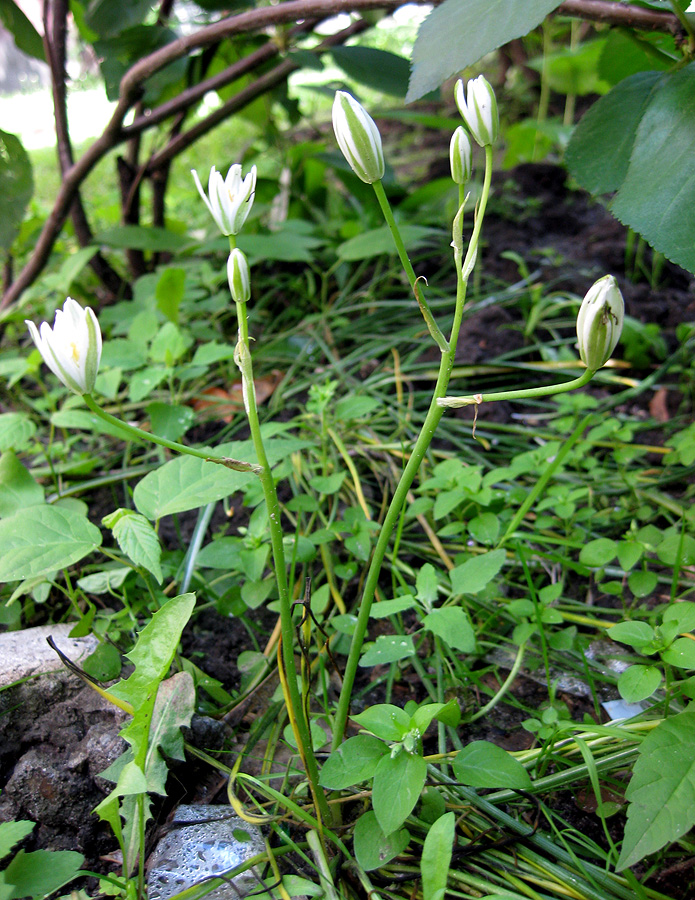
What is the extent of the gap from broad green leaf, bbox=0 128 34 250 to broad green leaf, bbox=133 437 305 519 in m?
1.29

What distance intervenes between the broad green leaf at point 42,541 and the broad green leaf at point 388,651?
0.39m

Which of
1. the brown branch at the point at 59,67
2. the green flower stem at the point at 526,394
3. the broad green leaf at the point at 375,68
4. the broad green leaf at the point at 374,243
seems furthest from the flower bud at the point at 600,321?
the brown branch at the point at 59,67

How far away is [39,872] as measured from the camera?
73 centimetres

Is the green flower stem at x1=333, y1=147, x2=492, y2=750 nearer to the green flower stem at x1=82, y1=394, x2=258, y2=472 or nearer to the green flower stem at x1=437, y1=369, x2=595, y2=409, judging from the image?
the green flower stem at x1=437, y1=369, x2=595, y2=409

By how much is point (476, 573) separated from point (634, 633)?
21 cm

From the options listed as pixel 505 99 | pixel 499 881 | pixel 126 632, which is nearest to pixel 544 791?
pixel 499 881

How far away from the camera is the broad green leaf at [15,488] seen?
1138 millimetres

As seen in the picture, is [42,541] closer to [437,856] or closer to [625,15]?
[437,856]

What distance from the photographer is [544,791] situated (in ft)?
2.76

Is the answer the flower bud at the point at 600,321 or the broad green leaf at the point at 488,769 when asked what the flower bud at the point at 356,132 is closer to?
the flower bud at the point at 600,321

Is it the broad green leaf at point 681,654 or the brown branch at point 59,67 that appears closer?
the broad green leaf at point 681,654

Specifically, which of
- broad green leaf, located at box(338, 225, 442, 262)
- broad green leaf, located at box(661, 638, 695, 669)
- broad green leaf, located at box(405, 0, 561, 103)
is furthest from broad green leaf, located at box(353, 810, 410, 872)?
broad green leaf, located at box(338, 225, 442, 262)

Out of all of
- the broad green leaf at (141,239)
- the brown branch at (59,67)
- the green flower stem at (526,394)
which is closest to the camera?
the green flower stem at (526,394)

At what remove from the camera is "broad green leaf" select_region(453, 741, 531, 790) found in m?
0.74
